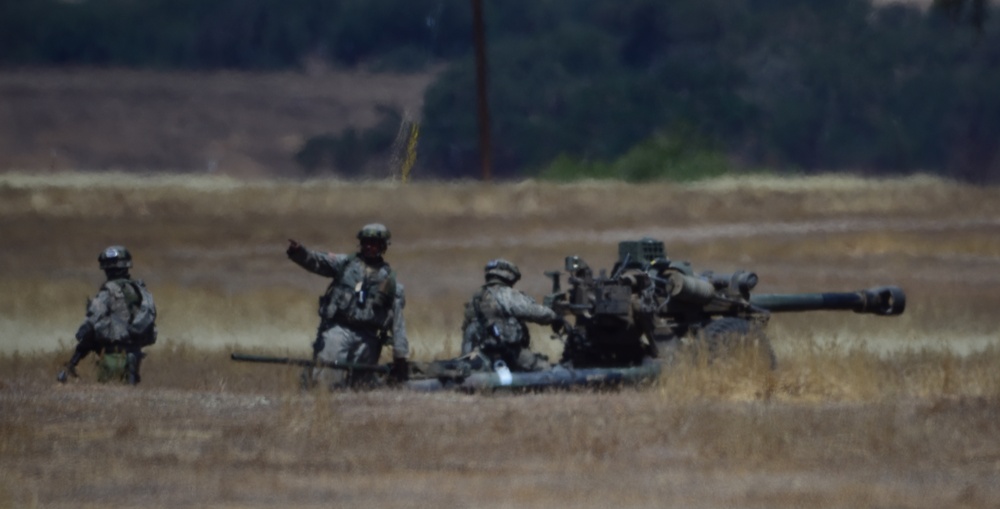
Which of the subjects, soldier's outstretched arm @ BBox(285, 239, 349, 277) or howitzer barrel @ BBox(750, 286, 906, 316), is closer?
soldier's outstretched arm @ BBox(285, 239, 349, 277)

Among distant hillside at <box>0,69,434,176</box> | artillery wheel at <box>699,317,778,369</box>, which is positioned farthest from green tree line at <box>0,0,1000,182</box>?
artillery wheel at <box>699,317,778,369</box>

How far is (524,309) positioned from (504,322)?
0.67 feet

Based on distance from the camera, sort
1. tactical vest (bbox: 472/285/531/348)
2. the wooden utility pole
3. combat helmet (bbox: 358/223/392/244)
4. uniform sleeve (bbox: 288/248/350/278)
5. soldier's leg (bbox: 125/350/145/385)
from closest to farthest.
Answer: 1. uniform sleeve (bbox: 288/248/350/278)
2. combat helmet (bbox: 358/223/392/244)
3. tactical vest (bbox: 472/285/531/348)
4. soldier's leg (bbox: 125/350/145/385)
5. the wooden utility pole

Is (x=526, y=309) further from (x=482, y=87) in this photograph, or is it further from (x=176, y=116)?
(x=176, y=116)

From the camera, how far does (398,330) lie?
54.2ft

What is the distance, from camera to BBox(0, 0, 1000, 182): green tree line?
42.2 meters

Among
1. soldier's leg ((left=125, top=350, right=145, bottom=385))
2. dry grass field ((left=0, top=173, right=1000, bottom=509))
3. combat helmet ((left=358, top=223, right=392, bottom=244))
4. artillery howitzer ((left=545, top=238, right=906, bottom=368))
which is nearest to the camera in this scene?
dry grass field ((left=0, top=173, right=1000, bottom=509))

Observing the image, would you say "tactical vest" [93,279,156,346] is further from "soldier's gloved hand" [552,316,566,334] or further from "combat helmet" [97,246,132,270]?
"soldier's gloved hand" [552,316,566,334]

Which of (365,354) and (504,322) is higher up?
(504,322)

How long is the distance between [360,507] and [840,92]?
4375 cm

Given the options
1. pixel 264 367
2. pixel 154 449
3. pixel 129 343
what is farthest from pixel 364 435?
pixel 264 367

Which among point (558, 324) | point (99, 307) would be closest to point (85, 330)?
point (99, 307)

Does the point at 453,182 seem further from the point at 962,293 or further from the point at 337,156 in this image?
the point at 962,293

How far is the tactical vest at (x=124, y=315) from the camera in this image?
676 inches
